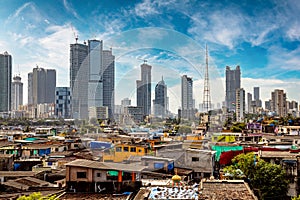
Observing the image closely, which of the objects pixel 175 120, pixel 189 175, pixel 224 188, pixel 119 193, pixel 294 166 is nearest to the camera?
pixel 224 188

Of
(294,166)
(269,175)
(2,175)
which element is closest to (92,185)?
(2,175)

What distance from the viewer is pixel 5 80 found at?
1719 inches

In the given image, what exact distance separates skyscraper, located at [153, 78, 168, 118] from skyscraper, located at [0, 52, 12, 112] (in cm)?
4278

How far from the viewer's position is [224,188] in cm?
351

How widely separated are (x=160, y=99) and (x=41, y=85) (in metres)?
48.4

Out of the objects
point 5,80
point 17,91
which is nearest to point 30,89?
point 17,91

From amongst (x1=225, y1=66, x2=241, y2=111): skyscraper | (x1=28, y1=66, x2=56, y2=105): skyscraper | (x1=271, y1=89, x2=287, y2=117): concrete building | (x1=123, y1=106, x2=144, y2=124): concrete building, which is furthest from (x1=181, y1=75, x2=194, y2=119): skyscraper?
(x1=28, y1=66, x2=56, y2=105): skyscraper

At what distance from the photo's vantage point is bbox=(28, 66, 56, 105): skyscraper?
48903mm

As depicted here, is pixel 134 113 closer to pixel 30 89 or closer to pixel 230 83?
pixel 230 83

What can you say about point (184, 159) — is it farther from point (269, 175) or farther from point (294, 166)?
point (294, 166)

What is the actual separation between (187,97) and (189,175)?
222 centimetres

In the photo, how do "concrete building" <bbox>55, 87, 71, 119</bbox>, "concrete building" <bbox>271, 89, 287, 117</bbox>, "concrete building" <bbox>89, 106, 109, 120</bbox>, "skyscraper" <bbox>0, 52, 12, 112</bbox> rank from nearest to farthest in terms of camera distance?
"concrete building" <bbox>89, 106, 109, 120</bbox>
"concrete building" <bbox>55, 87, 71, 119</bbox>
"concrete building" <bbox>271, 89, 287, 117</bbox>
"skyscraper" <bbox>0, 52, 12, 112</bbox>

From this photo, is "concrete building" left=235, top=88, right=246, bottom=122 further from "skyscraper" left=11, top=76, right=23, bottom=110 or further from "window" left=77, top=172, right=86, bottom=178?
"skyscraper" left=11, top=76, right=23, bottom=110

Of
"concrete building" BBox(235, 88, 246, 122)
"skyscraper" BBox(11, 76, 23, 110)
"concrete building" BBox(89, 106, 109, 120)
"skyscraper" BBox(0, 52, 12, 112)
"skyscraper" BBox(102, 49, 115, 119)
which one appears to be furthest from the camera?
"skyscraper" BBox(11, 76, 23, 110)
